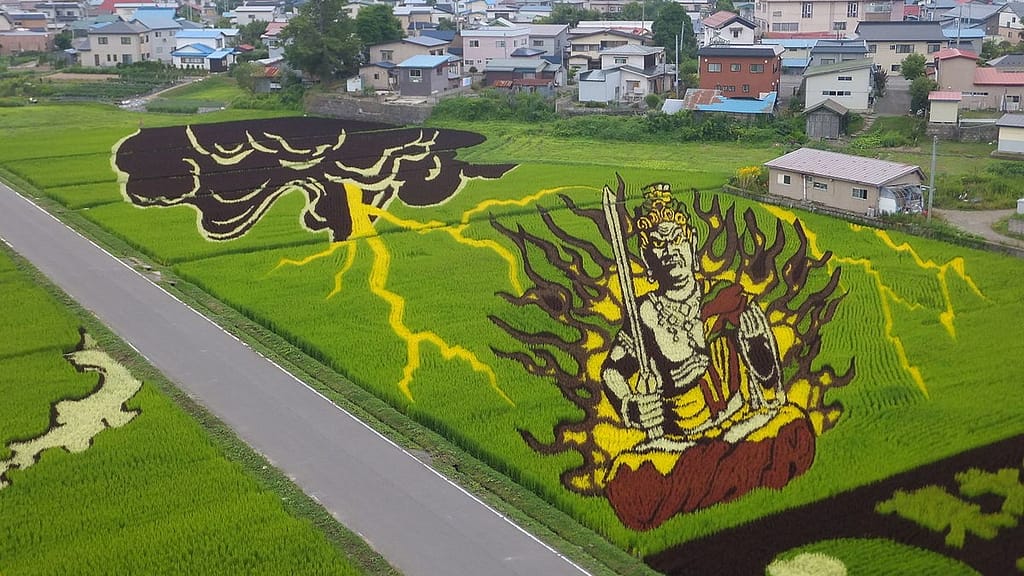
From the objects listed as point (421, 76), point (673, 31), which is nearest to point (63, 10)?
point (421, 76)

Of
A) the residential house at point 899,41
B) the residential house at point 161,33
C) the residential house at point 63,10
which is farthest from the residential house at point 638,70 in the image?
the residential house at point 63,10

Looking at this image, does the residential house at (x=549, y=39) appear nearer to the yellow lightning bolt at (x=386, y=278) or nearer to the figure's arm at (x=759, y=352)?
the yellow lightning bolt at (x=386, y=278)

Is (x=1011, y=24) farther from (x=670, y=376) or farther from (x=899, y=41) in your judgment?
(x=670, y=376)

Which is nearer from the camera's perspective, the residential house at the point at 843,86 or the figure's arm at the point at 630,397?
the figure's arm at the point at 630,397

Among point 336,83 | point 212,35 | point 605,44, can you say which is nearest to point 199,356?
point 336,83

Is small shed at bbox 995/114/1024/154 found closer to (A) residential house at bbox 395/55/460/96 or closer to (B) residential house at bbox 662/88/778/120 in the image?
(B) residential house at bbox 662/88/778/120

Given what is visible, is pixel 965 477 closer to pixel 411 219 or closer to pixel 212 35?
pixel 411 219
